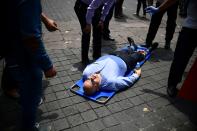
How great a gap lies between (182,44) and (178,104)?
0.99 m

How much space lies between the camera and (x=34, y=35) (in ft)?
7.41

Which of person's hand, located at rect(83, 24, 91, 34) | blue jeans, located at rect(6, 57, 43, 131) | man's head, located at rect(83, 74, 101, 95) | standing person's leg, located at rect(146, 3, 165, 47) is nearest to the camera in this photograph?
blue jeans, located at rect(6, 57, 43, 131)

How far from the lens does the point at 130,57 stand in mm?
4738

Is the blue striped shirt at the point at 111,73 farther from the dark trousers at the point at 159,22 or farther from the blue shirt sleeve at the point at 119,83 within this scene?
the dark trousers at the point at 159,22

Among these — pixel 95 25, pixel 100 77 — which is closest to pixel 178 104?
pixel 100 77

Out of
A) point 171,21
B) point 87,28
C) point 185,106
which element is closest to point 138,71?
point 185,106

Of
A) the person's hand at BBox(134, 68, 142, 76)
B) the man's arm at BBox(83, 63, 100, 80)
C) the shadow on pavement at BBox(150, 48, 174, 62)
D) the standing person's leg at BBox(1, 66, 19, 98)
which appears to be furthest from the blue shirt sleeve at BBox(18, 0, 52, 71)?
the shadow on pavement at BBox(150, 48, 174, 62)

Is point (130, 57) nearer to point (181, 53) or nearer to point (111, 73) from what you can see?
point (111, 73)

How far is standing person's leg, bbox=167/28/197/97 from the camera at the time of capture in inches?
143

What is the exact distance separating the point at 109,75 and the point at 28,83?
1.76 metres

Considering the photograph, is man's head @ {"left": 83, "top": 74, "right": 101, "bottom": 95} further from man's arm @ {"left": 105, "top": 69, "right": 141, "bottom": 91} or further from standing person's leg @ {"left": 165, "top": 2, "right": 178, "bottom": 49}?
standing person's leg @ {"left": 165, "top": 2, "right": 178, "bottom": 49}

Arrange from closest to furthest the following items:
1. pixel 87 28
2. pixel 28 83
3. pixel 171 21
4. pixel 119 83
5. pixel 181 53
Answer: pixel 28 83 → pixel 181 53 → pixel 119 83 → pixel 87 28 → pixel 171 21

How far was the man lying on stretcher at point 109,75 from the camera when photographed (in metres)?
3.83

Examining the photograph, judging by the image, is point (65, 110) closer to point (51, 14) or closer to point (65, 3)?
point (51, 14)
